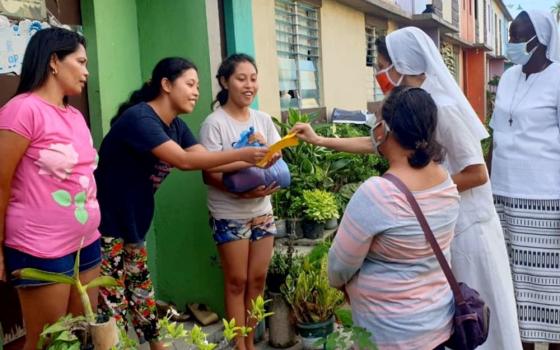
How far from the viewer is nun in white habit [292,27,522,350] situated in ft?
8.50

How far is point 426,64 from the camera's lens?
2.67 metres

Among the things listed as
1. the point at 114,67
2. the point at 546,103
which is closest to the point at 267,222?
the point at 114,67

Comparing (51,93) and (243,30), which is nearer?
(51,93)

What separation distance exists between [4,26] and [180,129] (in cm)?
104

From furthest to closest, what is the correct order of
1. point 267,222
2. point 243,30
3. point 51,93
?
1. point 243,30
2. point 267,222
3. point 51,93

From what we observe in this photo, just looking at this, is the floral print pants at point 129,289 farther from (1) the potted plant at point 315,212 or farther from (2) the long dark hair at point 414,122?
(1) the potted plant at point 315,212

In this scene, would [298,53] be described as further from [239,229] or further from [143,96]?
[143,96]

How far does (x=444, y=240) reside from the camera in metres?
2.19


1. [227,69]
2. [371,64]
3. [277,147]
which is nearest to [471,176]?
[277,147]

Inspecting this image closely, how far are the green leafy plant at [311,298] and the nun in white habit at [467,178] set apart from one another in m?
1.34

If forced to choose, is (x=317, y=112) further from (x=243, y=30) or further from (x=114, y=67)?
(x=114, y=67)

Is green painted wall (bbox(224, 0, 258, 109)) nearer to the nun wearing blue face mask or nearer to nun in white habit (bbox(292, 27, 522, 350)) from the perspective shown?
nun in white habit (bbox(292, 27, 522, 350))

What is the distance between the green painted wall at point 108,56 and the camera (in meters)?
3.65

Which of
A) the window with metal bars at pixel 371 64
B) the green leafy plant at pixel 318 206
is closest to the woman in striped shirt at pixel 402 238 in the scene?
the green leafy plant at pixel 318 206
